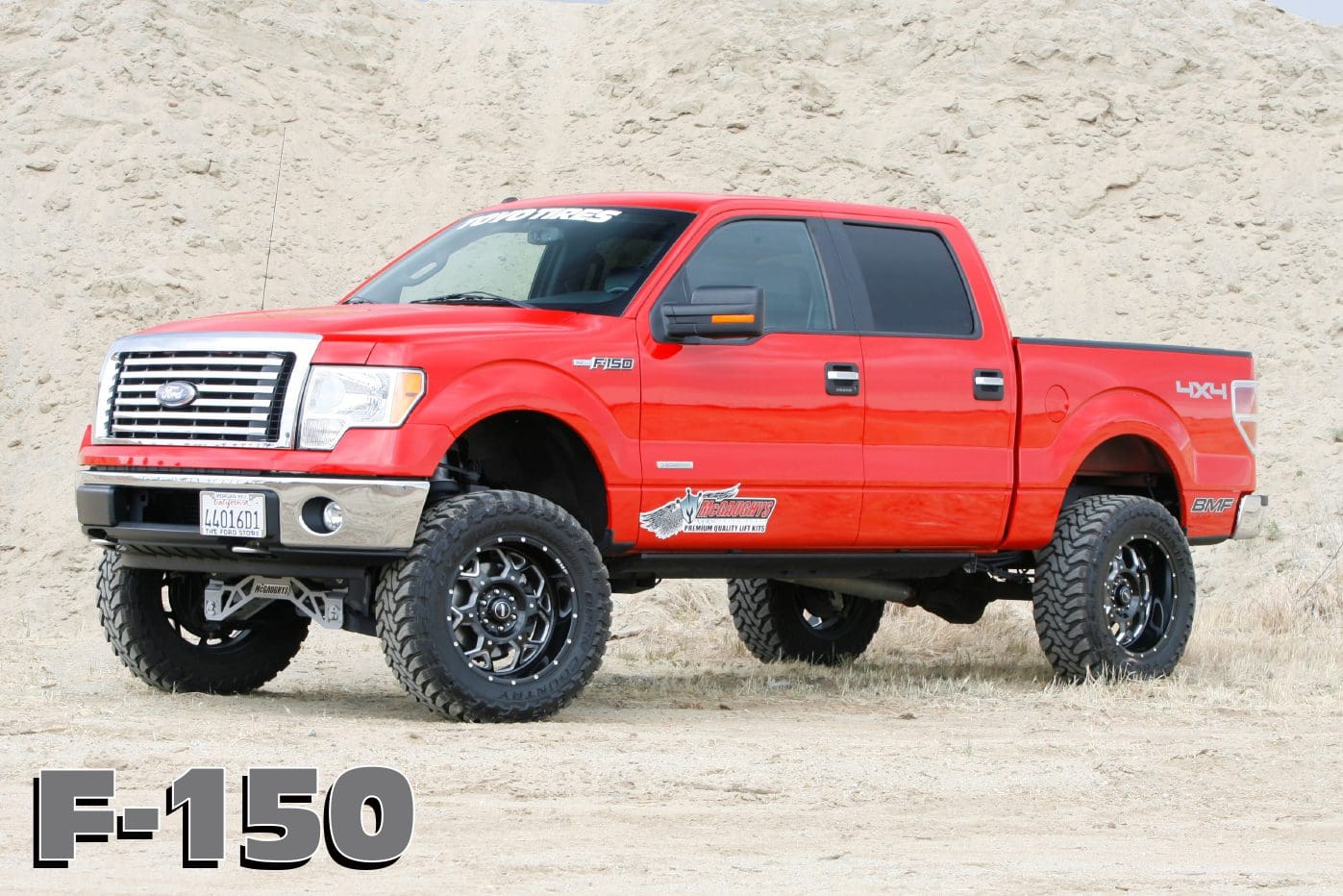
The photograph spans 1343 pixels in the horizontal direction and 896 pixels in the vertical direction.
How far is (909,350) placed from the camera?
8594 mm

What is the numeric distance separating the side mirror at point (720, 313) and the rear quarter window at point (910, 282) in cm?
111

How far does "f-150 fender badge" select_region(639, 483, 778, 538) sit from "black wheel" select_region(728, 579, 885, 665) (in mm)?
2662

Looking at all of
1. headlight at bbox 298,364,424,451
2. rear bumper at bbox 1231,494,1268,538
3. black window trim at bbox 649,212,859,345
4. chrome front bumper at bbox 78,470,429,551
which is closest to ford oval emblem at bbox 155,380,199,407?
chrome front bumper at bbox 78,470,429,551

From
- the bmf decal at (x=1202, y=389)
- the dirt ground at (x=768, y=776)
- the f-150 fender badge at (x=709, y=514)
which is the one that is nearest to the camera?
the dirt ground at (x=768, y=776)

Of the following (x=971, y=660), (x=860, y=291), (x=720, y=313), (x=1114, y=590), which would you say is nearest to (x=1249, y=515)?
(x=1114, y=590)

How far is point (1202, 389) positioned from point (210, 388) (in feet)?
17.5

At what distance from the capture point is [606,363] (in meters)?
7.50

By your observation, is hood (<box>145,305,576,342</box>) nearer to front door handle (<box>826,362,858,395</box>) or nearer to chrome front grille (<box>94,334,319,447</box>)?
chrome front grille (<box>94,334,319,447</box>)

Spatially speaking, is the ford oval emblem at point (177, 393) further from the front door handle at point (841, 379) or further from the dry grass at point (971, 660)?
the front door handle at point (841, 379)

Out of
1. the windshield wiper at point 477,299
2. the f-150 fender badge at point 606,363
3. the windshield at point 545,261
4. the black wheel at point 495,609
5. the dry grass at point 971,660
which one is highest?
the windshield at point 545,261

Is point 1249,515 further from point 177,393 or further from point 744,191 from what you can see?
point 744,191

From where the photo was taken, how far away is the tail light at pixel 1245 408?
1016 centimetres

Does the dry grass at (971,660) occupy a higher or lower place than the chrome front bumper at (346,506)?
lower

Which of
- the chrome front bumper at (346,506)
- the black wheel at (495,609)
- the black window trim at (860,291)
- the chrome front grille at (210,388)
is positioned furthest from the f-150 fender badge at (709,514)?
the chrome front grille at (210,388)
